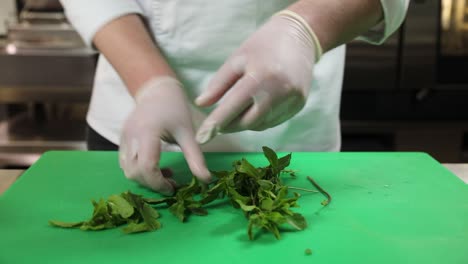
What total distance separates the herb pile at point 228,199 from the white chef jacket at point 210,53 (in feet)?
0.81

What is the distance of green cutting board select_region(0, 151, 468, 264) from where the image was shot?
2.03 ft

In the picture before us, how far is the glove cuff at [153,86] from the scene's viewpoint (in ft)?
2.78

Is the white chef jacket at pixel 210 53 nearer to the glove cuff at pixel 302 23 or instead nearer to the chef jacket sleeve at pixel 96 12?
the chef jacket sleeve at pixel 96 12

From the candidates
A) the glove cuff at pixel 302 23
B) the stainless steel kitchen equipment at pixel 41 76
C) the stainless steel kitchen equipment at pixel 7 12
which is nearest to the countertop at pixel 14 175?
the glove cuff at pixel 302 23

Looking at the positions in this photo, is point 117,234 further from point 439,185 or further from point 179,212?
point 439,185

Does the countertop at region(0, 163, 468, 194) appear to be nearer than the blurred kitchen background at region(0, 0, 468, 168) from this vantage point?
Yes

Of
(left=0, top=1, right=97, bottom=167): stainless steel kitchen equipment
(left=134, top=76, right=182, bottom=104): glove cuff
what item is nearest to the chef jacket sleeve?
(left=134, top=76, right=182, bottom=104): glove cuff

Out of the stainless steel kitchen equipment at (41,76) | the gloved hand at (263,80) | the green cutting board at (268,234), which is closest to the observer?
the green cutting board at (268,234)

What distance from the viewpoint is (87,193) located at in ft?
2.62

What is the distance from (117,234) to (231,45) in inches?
17.9

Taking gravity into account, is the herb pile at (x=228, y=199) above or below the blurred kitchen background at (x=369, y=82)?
above

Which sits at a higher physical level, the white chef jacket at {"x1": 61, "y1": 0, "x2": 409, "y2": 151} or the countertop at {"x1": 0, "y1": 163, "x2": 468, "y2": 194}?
the white chef jacket at {"x1": 61, "y1": 0, "x2": 409, "y2": 151}

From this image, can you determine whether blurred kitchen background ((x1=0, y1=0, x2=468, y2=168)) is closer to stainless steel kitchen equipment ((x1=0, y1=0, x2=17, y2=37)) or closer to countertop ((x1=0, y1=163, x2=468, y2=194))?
stainless steel kitchen equipment ((x1=0, y1=0, x2=17, y2=37))

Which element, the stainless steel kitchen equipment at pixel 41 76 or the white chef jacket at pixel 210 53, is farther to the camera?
the stainless steel kitchen equipment at pixel 41 76
